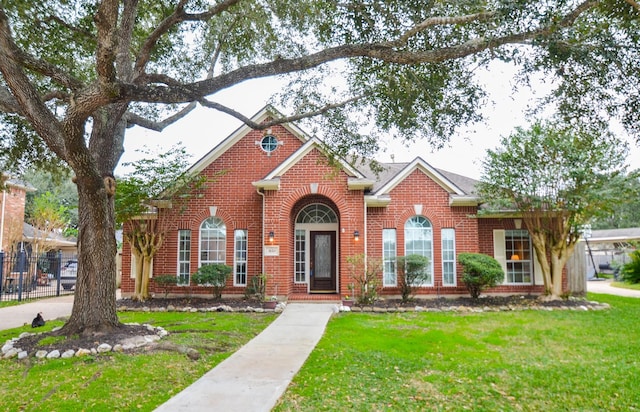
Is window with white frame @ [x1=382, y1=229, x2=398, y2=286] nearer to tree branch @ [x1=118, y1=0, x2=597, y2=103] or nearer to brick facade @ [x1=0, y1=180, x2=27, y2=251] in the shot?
tree branch @ [x1=118, y1=0, x2=597, y2=103]

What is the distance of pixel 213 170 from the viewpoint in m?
15.6

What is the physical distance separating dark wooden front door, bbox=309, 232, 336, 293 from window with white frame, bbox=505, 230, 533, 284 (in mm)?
6081

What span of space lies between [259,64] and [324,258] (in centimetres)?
923

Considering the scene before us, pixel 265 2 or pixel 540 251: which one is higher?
pixel 265 2

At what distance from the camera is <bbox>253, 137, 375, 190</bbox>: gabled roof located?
45.2 feet

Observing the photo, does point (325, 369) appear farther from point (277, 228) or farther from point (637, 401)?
point (277, 228)

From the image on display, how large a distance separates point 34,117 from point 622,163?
14493mm

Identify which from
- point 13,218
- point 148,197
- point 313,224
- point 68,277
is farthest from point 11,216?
point 313,224

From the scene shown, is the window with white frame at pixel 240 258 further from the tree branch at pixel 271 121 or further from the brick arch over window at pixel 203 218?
the tree branch at pixel 271 121

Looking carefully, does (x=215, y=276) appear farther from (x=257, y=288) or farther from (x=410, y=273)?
(x=410, y=273)

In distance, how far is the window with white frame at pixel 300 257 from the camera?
15.2m

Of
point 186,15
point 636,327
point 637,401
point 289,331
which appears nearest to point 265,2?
point 186,15

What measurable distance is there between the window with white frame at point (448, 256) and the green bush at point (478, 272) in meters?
0.70

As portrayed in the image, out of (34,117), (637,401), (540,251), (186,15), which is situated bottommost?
(637,401)
